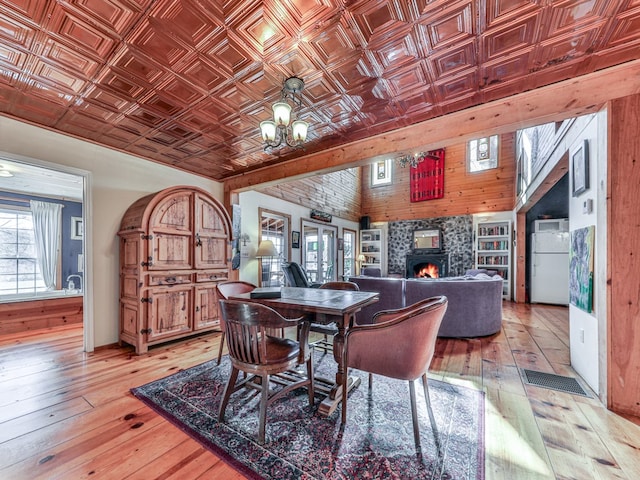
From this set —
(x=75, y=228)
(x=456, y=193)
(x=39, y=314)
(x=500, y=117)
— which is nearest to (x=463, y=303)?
(x=500, y=117)

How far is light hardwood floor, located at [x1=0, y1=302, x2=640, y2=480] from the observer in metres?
1.49

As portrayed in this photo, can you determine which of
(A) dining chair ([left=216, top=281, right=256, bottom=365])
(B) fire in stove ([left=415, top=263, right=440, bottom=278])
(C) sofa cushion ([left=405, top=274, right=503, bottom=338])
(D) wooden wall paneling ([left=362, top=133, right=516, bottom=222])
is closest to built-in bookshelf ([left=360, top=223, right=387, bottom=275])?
(D) wooden wall paneling ([left=362, top=133, right=516, bottom=222])

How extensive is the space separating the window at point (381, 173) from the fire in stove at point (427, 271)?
10.2 feet

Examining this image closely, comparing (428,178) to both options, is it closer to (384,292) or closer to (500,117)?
(384,292)

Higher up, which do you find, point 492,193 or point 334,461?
point 492,193

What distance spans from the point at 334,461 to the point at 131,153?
4.25 metres

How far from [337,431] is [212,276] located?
2.87m

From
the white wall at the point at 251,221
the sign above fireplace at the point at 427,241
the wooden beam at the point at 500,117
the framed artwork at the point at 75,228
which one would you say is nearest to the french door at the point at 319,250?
the white wall at the point at 251,221

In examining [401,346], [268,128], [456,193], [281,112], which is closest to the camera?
[401,346]

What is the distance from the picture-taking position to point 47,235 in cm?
548

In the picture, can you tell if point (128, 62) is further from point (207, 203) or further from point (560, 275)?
point (560, 275)

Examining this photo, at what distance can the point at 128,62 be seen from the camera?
81.7 inches

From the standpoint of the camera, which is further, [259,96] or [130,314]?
[130,314]

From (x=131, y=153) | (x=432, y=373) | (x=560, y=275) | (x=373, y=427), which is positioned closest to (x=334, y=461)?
(x=373, y=427)
